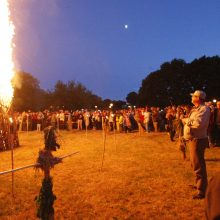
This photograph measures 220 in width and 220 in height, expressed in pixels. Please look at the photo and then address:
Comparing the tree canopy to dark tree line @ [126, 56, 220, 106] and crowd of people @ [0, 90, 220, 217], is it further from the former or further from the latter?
crowd of people @ [0, 90, 220, 217]

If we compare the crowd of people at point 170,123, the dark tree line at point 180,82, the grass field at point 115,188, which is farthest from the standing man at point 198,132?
the dark tree line at point 180,82

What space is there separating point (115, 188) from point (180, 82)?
46015 mm

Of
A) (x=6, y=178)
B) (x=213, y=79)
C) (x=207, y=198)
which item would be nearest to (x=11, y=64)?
(x=6, y=178)

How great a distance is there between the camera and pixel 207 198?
1.69 m

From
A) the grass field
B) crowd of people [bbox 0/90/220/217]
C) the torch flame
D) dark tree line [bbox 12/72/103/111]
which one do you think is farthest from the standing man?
dark tree line [bbox 12/72/103/111]

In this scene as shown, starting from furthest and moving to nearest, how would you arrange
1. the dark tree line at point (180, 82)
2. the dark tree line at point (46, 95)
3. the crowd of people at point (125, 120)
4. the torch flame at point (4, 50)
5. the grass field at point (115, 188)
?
the dark tree line at point (46, 95) → the dark tree line at point (180, 82) → the crowd of people at point (125, 120) → the torch flame at point (4, 50) → the grass field at point (115, 188)

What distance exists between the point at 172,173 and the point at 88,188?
9.13 ft

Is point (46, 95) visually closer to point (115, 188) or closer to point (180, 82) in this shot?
point (180, 82)

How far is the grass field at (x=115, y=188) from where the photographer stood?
7.24 metres

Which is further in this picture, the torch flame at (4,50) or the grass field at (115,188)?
the torch flame at (4,50)

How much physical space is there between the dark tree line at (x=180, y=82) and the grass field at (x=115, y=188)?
36331 millimetres

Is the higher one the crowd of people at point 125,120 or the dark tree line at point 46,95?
the dark tree line at point 46,95

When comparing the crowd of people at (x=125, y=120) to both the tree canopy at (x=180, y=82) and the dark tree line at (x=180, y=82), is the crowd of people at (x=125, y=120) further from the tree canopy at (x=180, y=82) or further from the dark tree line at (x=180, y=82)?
the tree canopy at (x=180, y=82)

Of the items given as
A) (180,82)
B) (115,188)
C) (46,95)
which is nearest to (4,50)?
(115,188)
